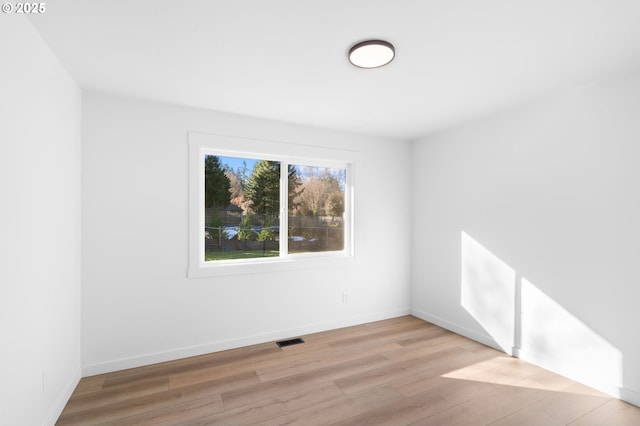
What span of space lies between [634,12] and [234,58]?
2341 millimetres

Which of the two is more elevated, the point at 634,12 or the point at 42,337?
the point at 634,12

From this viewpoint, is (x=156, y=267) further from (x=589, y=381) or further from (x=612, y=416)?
(x=589, y=381)

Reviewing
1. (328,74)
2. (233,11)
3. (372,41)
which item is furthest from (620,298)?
(233,11)

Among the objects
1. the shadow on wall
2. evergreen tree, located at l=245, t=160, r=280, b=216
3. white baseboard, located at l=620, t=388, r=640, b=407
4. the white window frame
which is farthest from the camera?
→ evergreen tree, located at l=245, t=160, r=280, b=216

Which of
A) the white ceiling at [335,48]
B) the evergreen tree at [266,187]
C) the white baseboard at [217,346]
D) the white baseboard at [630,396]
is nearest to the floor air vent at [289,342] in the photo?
the white baseboard at [217,346]

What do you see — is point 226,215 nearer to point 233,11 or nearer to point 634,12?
point 233,11

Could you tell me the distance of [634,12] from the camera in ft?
5.24

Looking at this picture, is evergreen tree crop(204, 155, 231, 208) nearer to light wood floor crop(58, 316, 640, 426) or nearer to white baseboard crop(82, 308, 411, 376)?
white baseboard crop(82, 308, 411, 376)

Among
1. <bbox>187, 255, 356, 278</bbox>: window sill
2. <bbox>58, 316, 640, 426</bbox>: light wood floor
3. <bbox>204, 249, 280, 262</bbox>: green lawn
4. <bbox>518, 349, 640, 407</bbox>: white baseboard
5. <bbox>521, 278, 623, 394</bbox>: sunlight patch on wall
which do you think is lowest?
<bbox>58, 316, 640, 426</bbox>: light wood floor

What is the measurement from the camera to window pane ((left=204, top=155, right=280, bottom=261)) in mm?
3199

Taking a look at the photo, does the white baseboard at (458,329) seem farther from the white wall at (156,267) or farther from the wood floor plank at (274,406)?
the wood floor plank at (274,406)

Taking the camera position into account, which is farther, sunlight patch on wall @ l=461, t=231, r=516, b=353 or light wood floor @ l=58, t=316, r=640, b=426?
sunlight patch on wall @ l=461, t=231, r=516, b=353

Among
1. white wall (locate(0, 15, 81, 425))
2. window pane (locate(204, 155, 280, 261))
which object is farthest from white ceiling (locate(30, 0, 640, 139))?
window pane (locate(204, 155, 280, 261))

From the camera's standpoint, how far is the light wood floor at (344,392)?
2.05m
